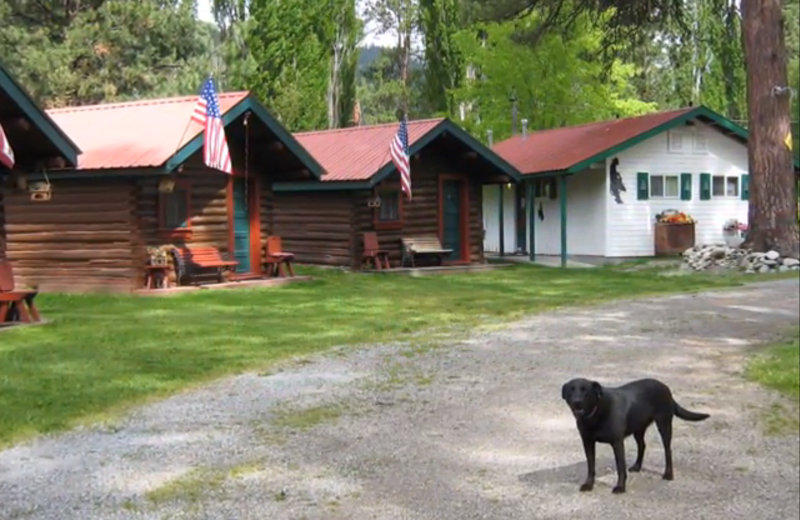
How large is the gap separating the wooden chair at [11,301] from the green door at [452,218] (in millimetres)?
13038

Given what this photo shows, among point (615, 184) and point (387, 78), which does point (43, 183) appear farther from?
point (387, 78)

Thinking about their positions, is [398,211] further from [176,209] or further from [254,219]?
[176,209]

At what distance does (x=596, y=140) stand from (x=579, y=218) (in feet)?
7.67

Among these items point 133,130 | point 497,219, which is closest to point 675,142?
point 497,219

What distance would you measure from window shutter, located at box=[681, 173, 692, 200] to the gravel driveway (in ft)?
62.5

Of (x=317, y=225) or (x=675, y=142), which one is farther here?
(x=675, y=142)

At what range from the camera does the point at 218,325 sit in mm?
14039

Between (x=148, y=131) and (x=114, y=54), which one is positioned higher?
(x=114, y=54)

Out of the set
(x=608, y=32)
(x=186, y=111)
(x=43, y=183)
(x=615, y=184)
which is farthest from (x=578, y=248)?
(x=43, y=183)

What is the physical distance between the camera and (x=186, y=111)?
2067cm

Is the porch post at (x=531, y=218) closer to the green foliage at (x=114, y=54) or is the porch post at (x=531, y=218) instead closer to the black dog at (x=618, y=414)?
the green foliage at (x=114, y=54)

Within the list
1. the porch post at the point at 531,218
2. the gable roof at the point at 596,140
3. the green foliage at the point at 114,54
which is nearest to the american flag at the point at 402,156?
the gable roof at the point at 596,140

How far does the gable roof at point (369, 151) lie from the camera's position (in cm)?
2308

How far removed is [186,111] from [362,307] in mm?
6793
